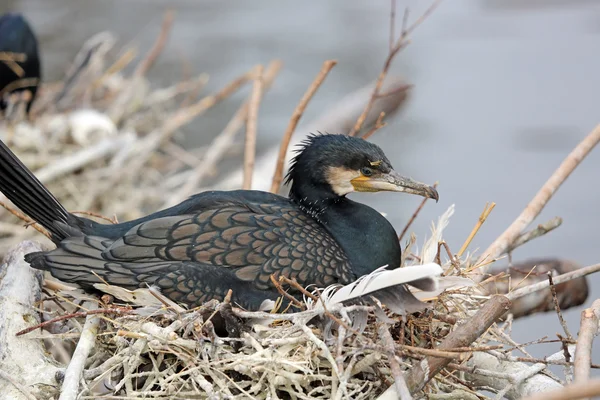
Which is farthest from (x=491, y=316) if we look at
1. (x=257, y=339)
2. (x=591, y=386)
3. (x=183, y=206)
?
(x=183, y=206)

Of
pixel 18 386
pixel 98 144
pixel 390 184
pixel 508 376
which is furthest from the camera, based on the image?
pixel 98 144

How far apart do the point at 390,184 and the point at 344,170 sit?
0.14 metres

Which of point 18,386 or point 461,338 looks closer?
point 461,338

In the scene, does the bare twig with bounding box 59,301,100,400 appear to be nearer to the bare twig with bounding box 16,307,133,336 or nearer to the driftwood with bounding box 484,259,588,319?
the bare twig with bounding box 16,307,133,336

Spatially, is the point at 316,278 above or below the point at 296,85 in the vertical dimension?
above

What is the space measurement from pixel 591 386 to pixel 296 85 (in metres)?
7.32

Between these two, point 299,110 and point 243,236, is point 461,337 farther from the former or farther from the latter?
point 299,110

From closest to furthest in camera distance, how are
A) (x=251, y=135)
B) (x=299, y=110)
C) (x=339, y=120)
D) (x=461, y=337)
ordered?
(x=461, y=337)
(x=299, y=110)
(x=251, y=135)
(x=339, y=120)

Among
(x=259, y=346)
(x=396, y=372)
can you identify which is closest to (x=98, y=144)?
(x=259, y=346)

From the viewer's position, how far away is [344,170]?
106 inches

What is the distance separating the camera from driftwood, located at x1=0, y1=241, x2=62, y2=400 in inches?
88.4

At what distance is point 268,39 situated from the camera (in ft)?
31.6

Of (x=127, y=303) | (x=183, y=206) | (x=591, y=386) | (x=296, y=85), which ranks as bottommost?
(x=296, y=85)

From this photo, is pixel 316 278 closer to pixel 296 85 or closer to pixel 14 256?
pixel 14 256
